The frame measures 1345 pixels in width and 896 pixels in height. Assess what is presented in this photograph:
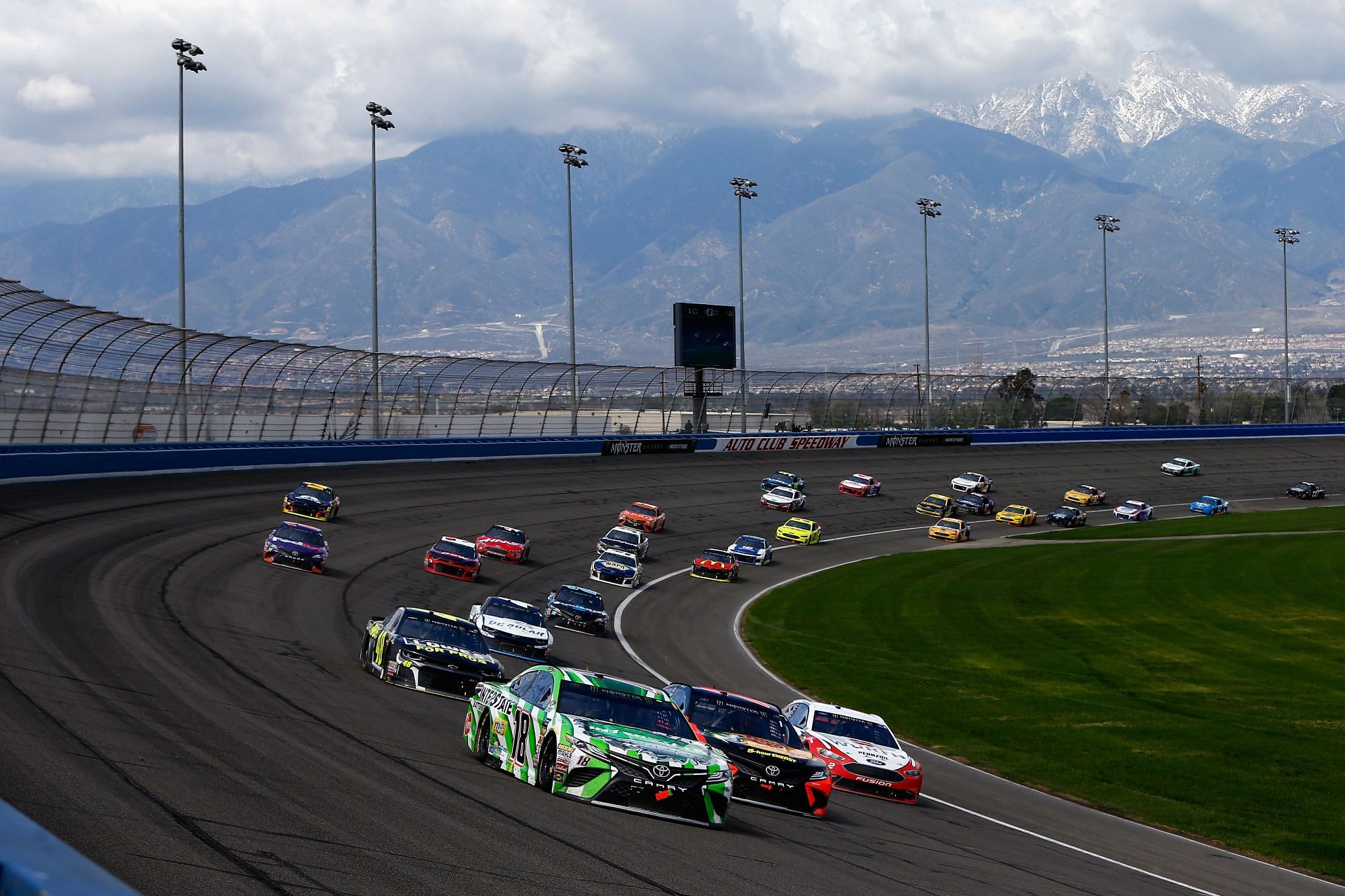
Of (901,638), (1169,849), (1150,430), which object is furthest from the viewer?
(1150,430)

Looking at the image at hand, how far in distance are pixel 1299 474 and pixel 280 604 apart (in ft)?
233

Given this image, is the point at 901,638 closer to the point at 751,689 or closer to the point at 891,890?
the point at 751,689

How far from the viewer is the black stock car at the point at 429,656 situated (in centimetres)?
1880

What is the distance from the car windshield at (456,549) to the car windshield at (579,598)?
→ 468 centimetres

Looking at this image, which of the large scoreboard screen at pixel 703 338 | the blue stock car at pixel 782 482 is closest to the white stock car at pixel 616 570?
the blue stock car at pixel 782 482

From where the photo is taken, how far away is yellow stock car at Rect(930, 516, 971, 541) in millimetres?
55562

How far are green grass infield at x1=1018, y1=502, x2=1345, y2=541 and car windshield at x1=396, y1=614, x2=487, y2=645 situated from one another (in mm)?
41493

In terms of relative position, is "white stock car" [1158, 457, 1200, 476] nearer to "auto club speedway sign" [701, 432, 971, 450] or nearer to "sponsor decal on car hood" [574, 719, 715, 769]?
"auto club speedway sign" [701, 432, 971, 450]

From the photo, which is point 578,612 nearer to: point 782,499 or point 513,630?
point 513,630

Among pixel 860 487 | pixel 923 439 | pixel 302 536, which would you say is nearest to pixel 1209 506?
pixel 923 439

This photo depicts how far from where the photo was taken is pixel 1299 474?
266 feet

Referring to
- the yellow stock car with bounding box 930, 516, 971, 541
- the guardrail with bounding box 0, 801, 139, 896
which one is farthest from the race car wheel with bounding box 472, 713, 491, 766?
the yellow stock car with bounding box 930, 516, 971, 541

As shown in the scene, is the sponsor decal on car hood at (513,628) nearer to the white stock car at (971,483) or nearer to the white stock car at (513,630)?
the white stock car at (513,630)

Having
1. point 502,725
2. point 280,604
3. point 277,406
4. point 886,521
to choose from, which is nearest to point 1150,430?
point 886,521
